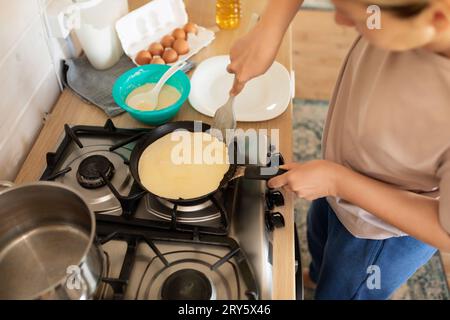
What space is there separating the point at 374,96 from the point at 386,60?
0.06 m

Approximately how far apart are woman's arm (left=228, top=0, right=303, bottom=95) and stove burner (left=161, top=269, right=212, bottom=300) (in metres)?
0.38

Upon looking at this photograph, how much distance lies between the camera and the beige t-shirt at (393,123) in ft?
1.94

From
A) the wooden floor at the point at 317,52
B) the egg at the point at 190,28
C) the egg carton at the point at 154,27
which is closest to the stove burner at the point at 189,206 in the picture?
the egg carton at the point at 154,27

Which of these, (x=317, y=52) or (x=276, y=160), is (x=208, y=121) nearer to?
(x=276, y=160)

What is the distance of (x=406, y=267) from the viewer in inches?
34.9

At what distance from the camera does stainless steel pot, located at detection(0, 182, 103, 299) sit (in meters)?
0.58

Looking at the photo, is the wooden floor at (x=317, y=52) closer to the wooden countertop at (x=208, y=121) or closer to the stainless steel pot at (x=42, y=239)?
the wooden countertop at (x=208, y=121)

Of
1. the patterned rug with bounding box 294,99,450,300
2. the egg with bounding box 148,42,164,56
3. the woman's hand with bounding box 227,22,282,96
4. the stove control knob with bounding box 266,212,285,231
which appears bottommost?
the patterned rug with bounding box 294,99,450,300

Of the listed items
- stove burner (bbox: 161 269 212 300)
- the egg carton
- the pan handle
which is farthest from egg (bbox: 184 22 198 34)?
stove burner (bbox: 161 269 212 300)

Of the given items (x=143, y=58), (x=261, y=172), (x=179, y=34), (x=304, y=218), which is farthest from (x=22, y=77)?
(x=304, y=218)

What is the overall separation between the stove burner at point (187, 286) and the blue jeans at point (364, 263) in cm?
41

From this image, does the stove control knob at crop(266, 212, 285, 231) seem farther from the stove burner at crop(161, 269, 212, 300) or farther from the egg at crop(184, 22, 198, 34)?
the egg at crop(184, 22, 198, 34)
